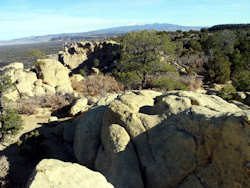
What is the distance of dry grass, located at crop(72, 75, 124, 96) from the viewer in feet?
55.9

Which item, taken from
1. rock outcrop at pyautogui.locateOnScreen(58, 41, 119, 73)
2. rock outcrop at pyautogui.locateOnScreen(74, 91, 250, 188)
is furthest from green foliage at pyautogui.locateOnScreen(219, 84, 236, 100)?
rock outcrop at pyautogui.locateOnScreen(58, 41, 119, 73)

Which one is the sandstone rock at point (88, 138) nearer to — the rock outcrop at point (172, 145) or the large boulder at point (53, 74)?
the rock outcrop at point (172, 145)

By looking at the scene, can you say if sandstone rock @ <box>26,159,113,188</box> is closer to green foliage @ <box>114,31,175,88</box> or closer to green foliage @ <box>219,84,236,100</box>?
green foliage @ <box>219,84,236,100</box>

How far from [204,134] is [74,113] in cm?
759

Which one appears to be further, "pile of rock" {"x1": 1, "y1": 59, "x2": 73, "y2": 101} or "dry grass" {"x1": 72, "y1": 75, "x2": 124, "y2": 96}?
"dry grass" {"x1": 72, "y1": 75, "x2": 124, "y2": 96}

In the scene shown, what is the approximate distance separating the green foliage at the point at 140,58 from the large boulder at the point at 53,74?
15.8 ft

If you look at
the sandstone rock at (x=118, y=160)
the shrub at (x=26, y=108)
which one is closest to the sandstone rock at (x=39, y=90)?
the shrub at (x=26, y=108)

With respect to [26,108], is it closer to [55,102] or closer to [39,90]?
[55,102]

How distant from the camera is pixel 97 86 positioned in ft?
58.0

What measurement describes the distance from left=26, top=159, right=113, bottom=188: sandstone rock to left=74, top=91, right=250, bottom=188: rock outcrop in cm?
132

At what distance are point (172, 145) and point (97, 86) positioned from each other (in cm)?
1313

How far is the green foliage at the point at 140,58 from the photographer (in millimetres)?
18188

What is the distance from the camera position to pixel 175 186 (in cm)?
481

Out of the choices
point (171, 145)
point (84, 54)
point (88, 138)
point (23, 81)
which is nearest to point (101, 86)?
point (23, 81)
